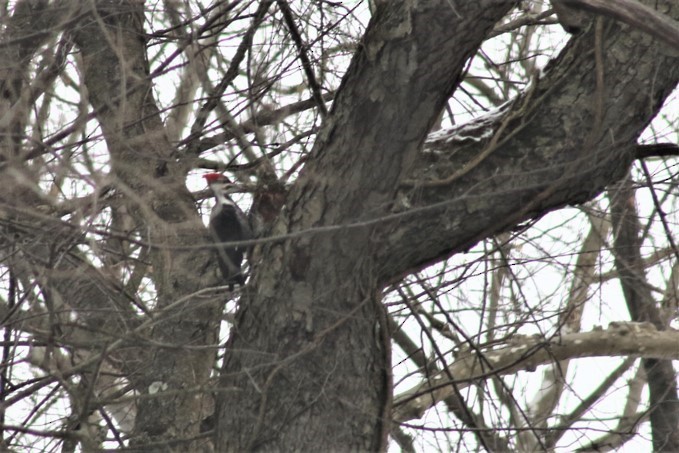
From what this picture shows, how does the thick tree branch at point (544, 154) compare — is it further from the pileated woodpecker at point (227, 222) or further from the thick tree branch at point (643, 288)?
the thick tree branch at point (643, 288)

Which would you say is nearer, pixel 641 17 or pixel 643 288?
pixel 641 17

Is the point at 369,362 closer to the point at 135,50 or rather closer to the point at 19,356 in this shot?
the point at 19,356

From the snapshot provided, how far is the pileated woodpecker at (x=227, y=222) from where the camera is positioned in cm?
414

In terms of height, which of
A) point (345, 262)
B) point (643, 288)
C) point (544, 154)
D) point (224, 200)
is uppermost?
point (224, 200)

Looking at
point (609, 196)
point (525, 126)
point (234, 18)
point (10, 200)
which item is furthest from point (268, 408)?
point (609, 196)

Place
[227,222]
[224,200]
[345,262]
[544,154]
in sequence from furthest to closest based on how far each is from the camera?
[227,222]
[224,200]
[544,154]
[345,262]

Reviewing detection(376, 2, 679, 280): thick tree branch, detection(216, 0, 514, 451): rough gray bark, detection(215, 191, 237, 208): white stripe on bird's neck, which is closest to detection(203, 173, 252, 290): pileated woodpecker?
detection(215, 191, 237, 208): white stripe on bird's neck

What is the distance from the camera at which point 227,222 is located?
15.2 feet

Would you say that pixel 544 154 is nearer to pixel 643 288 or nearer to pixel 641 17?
pixel 641 17

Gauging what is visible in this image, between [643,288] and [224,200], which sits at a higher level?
[224,200]

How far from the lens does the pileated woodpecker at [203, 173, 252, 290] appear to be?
13.6 ft

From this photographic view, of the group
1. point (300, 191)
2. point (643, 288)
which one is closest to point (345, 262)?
point (300, 191)

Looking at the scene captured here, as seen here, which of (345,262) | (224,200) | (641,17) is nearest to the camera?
(641,17)

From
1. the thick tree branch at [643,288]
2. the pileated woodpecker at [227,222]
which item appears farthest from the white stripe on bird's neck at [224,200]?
the thick tree branch at [643,288]
